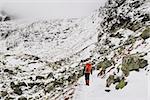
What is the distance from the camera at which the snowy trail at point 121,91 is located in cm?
1803

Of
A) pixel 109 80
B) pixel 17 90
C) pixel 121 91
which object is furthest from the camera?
pixel 17 90

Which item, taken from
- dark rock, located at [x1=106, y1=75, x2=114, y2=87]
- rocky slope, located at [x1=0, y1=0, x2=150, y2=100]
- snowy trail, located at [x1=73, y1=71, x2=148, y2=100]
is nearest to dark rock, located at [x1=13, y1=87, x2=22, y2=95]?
rocky slope, located at [x1=0, y1=0, x2=150, y2=100]

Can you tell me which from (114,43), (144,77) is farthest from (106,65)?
(114,43)

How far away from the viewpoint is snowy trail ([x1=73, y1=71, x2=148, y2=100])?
18.0 meters

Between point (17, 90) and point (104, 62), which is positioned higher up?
point (104, 62)

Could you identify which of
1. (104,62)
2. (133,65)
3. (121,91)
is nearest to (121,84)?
(121,91)

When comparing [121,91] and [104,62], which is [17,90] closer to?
[104,62]

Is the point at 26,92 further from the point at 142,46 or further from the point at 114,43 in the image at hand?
the point at 142,46

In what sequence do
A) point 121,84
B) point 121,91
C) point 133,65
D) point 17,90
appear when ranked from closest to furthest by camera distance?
point 121,91 → point 121,84 → point 133,65 → point 17,90

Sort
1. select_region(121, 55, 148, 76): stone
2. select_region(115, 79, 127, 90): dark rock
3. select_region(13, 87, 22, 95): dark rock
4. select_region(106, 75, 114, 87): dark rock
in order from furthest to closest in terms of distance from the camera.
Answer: select_region(13, 87, 22, 95): dark rock < select_region(106, 75, 114, 87): dark rock < select_region(121, 55, 148, 76): stone < select_region(115, 79, 127, 90): dark rock

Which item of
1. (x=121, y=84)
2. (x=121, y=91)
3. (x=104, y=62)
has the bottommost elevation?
(x=121, y=91)

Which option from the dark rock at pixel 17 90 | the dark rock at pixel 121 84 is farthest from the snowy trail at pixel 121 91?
the dark rock at pixel 17 90

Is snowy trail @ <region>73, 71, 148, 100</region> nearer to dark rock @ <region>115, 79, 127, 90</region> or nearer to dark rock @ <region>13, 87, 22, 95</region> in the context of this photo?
dark rock @ <region>115, 79, 127, 90</region>

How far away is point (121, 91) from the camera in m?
19.3
